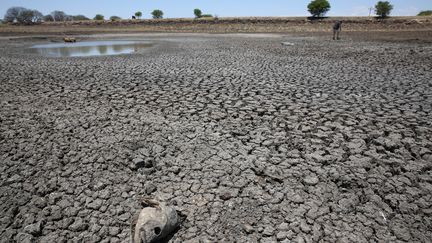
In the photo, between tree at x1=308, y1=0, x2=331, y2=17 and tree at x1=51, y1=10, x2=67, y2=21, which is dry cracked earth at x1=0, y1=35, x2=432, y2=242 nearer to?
tree at x1=308, y1=0, x2=331, y2=17

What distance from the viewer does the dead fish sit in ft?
7.76

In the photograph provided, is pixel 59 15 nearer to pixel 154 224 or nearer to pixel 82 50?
pixel 82 50

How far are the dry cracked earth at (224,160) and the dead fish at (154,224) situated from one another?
13 centimetres

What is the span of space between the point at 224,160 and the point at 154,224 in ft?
4.94

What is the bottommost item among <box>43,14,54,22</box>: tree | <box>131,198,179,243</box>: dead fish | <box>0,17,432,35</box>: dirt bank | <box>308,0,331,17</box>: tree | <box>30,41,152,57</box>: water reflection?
<box>131,198,179,243</box>: dead fish

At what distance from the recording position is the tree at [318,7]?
55156 mm

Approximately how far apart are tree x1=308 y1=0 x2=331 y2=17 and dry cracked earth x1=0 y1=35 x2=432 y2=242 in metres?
56.2

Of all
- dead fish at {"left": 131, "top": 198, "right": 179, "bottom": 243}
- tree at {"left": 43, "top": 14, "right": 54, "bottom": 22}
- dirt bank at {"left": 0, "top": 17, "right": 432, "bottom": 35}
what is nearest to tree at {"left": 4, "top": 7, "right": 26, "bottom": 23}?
tree at {"left": 43, "top": 14, "right": 54, "bottom": 22}

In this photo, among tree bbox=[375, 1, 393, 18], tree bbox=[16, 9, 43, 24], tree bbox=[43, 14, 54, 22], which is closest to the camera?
tree bbox=[375, 1, 393, 18]

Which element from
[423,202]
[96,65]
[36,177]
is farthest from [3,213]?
[96,65]

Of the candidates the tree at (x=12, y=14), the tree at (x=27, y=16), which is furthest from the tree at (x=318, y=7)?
the tree at (x=12, y=14)

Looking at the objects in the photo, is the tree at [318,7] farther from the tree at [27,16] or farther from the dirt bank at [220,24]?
the tree at [27,16]

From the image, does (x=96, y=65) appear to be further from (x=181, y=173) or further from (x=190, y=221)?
(x=190, y=221)

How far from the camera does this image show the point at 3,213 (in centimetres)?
283
